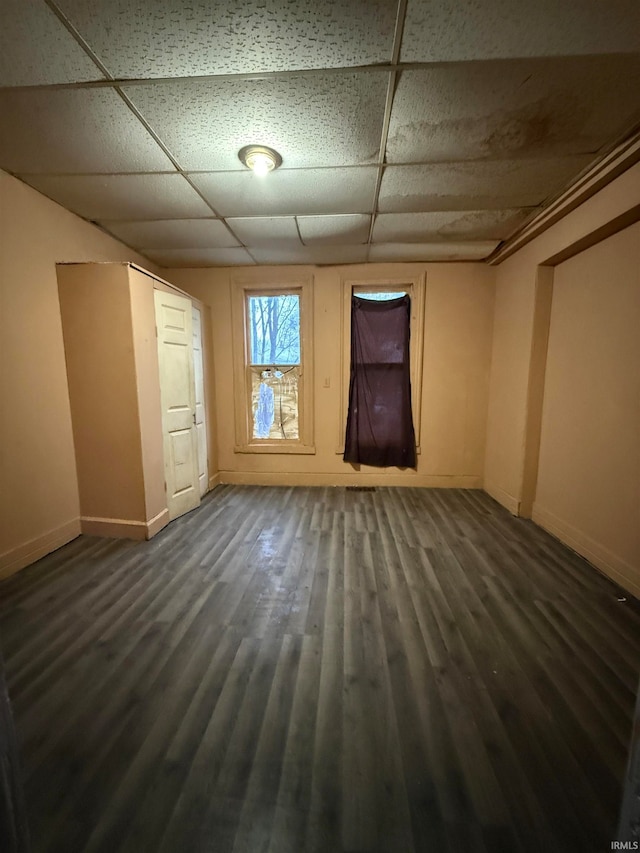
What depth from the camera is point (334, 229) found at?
9.46 ft

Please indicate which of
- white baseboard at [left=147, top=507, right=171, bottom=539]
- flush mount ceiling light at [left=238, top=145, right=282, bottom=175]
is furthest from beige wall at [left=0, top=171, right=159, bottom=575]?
flush mount ceiling light at [left=238, top=145, right=282, bottom=175]

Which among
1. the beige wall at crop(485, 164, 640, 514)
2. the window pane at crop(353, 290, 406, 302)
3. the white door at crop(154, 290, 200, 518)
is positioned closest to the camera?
the beige wall at crop(485, 164, 640, 514)

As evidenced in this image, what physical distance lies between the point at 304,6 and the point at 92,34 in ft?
2.71

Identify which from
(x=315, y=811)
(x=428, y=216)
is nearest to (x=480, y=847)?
(x=315, y=811)

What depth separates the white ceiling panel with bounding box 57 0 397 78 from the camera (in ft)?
3.76

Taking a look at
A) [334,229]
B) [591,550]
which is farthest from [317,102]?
[591,550]

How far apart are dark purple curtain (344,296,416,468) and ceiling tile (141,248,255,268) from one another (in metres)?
1.35

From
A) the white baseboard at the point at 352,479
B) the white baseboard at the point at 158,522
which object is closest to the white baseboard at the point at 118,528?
the white baseboard at the point at 158,522

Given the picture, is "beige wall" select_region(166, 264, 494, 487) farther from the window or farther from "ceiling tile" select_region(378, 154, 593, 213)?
"ceiling tile" select_region(378, 154, 593, 213)

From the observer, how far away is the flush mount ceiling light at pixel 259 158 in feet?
6.10

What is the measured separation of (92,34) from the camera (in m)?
1.24

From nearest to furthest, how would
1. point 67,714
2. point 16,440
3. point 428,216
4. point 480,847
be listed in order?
point 480,847 → point 67,714 → point 16,440 → point 428,216

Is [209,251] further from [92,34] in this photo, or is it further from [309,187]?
[92,34]

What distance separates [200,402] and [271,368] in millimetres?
946
